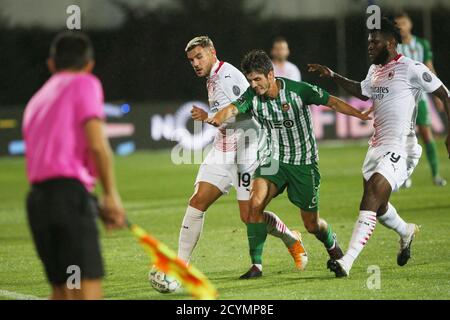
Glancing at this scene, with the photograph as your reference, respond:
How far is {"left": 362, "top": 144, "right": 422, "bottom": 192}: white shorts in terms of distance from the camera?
28.9 ft

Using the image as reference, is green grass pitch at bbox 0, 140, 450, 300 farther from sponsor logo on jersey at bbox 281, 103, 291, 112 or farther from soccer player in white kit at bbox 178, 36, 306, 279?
sponsor logo on jersey at bbox 281, 103, 291, 112

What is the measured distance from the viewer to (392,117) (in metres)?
9.02

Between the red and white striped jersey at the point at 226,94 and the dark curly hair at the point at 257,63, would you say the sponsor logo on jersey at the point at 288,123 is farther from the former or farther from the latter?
the dark curly hair at the point at 257,63

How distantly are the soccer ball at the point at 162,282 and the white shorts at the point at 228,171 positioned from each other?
1096 millimetres

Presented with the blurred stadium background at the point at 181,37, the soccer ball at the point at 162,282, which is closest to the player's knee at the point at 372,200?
the soccer ball at the point at 162,282

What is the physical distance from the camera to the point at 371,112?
9.16 metres

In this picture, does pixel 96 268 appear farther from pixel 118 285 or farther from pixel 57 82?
pixel 118 285

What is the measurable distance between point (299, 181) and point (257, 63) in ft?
3.79

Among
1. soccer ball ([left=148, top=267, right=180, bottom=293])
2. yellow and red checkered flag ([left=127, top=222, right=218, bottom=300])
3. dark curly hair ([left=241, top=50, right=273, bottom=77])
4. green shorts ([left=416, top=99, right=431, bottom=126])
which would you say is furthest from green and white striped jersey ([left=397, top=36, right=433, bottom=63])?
yellow and red checkered flag ([left=127, top=222, right=218, bottom=300])

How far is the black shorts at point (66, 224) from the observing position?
5.49 metres

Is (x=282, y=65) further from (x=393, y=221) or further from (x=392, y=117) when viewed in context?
(x=393, y=221)

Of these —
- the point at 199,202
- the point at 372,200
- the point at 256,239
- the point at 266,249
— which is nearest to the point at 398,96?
the point at 372,200

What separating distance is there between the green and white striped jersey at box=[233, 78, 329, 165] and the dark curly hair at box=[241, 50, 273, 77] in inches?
10.6
